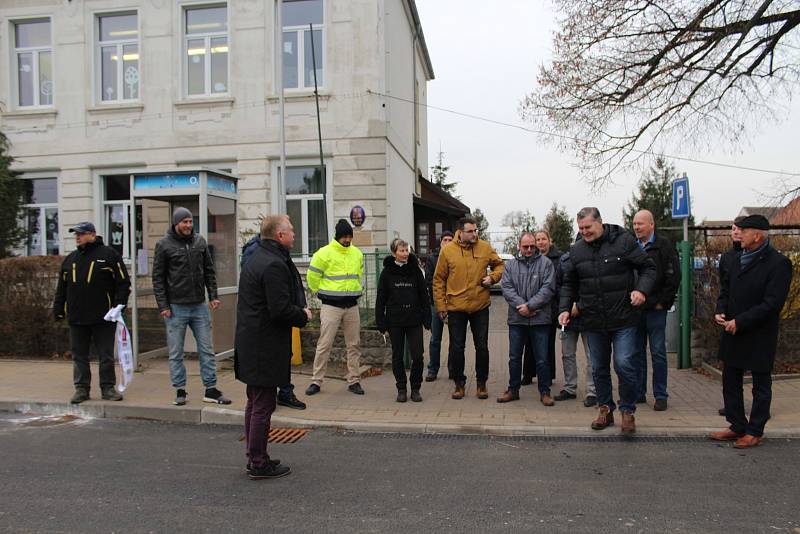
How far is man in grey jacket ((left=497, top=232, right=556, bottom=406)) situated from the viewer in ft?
21.7

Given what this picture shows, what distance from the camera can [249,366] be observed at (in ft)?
14.7

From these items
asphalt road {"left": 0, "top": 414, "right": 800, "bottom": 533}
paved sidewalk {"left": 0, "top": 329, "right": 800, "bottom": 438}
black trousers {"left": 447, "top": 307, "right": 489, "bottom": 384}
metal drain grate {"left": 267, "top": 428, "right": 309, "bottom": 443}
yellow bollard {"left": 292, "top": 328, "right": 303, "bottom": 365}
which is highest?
black trousers {"left": 447, "top": 307, "right": 489, "bottom": 384}

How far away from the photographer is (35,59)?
16.6 m

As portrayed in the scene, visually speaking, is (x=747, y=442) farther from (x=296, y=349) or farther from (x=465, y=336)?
(x=296, y=349)

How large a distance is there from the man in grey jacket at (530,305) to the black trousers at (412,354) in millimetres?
953

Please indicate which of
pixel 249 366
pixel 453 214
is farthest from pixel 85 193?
pixel 249 366

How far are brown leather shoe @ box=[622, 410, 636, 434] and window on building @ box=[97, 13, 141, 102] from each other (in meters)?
15.0

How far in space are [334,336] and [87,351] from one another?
2758 mm

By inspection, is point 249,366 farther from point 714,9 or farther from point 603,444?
point 714,9

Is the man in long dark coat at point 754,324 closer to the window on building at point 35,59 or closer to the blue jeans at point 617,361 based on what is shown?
the blue jeans at point 617,361

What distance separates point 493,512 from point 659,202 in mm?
36071

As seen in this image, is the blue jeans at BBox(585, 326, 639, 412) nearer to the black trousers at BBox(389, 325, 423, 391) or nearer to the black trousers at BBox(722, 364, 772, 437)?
the black trousers at BBox(722, 364, 772, 437)

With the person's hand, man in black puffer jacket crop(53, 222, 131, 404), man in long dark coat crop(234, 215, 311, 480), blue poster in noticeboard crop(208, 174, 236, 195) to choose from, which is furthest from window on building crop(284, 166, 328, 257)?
the person's hand

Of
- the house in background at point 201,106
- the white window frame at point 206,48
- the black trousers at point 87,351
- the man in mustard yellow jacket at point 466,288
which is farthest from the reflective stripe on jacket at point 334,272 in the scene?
the white window frame at point 206,48
